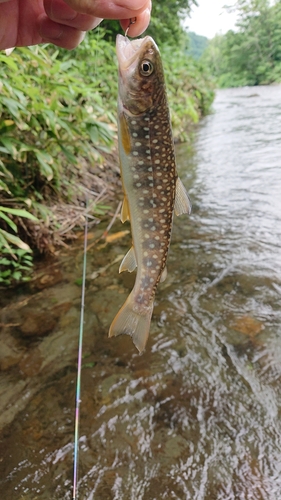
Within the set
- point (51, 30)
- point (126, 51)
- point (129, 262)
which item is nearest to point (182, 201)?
point (129, 262)

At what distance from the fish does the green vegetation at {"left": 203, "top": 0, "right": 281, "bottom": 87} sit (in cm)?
4992

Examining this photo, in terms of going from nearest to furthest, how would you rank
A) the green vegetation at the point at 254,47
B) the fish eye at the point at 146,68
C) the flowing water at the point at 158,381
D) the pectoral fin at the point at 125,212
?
1. the fish eye at the point at 146,68
2. the pectoral fin at the point at 125,212
3. the flowing water at the point at 158,381
4. the green vegetation at the point at 254,47

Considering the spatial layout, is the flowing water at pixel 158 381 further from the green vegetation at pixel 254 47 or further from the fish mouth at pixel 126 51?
the green vegetation at pixel 254 47

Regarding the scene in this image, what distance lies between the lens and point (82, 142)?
4.59 metres

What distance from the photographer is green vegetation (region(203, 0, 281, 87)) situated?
167ft

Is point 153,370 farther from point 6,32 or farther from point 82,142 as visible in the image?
point 82,142

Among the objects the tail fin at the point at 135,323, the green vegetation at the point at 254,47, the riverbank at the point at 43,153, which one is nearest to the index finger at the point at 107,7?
the tail fin at the point at 135,323

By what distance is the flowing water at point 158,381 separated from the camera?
2.14 metres

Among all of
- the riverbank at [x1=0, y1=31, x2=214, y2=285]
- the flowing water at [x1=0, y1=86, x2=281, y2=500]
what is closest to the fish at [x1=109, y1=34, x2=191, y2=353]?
the flowing water at [x1=0, y1=86, x2=281, y2=500]

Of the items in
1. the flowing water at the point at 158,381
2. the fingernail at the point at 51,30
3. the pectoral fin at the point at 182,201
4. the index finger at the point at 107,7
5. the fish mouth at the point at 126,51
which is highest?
the fingernail at the point at 51,30

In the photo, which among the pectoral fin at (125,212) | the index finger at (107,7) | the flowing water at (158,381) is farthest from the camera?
the flowing water at (158,381)

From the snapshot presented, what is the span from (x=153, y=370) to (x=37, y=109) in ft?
8.99

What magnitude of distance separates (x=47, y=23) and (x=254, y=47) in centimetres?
6347

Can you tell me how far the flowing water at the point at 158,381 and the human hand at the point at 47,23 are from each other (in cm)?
219
